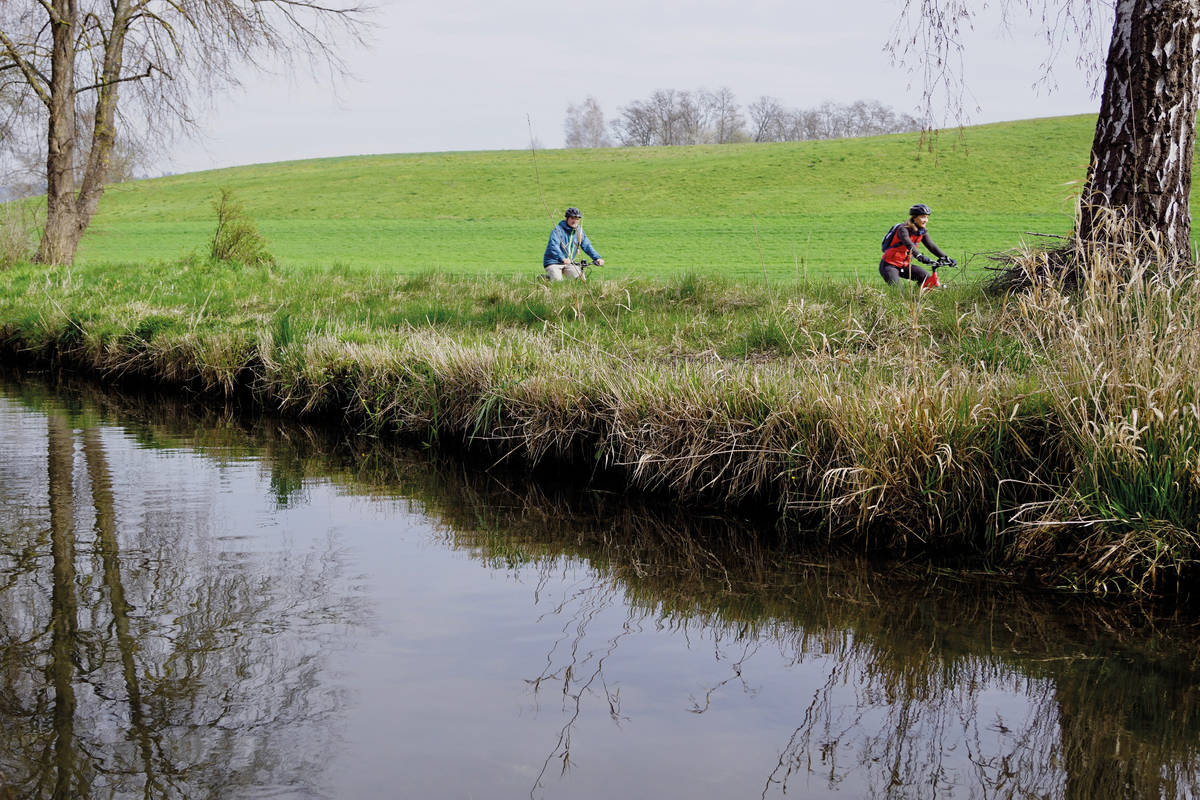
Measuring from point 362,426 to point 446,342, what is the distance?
994mm

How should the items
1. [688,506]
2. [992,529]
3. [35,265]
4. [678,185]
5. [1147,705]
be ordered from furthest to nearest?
[678,185], [35,265], [688,506], [992,529], [1147,705]

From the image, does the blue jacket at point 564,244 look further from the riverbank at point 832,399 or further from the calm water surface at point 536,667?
the calm water surface at point 536,667

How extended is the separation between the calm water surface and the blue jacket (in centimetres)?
→ 824

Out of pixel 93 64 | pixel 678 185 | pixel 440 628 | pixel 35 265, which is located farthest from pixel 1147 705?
pixel 678 185

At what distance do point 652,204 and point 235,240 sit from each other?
31858mm

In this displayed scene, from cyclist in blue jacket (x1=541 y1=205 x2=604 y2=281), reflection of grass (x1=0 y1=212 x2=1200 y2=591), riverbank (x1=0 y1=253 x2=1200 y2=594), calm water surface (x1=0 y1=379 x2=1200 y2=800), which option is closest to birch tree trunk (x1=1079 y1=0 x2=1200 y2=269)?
reflection of grass (x1=0 y1=212 x2=1200 y2=591)

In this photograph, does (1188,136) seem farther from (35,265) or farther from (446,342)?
(35,265)

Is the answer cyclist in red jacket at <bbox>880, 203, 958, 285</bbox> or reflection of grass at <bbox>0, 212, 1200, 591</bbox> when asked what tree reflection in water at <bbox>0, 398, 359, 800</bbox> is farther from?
cyclist in red jacket at <bbox>880, 203, 958, 285</bbox>

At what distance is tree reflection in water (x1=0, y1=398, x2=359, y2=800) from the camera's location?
3057 mm

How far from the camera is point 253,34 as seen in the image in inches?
747

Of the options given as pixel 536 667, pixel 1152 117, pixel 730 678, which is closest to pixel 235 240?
pixel 1152 117

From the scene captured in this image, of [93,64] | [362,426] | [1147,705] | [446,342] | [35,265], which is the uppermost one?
[93,64]

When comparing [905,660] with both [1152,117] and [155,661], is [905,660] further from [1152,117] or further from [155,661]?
[1152,117]

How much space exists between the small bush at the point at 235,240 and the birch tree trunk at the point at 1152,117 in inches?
507
